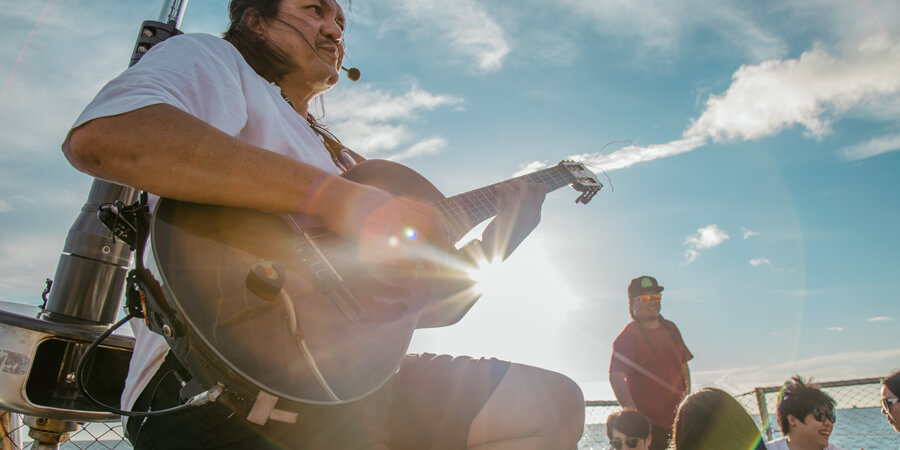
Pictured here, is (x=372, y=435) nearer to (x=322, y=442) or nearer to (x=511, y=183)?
(x=322, y=442)

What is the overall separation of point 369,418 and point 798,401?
5.12m

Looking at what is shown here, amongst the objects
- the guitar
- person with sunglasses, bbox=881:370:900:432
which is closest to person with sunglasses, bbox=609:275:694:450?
person with sunglasses, bbox=881:370:900:432

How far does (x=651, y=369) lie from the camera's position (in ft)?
17.3

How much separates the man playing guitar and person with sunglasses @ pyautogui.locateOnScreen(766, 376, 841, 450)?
180 inches

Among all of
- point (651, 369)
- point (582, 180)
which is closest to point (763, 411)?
point (651, 369)

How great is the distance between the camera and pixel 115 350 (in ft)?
5.51

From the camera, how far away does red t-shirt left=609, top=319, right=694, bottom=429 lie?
16.9ft

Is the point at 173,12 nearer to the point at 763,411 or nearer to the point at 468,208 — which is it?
the point at 468,208

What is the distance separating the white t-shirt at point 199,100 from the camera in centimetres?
107

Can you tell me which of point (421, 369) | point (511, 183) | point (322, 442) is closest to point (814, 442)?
point (511, 183)

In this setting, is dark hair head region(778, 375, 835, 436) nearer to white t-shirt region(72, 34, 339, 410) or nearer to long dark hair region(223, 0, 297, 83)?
white t-shirt region(72, 34, 339, 410)

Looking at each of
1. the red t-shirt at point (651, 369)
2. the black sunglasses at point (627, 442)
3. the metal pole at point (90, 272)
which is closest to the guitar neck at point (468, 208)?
the metal pole at point (90, 272)

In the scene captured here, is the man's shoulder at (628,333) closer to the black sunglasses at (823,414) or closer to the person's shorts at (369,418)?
the black sunglasses at (823,414)

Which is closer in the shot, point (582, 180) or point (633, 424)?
point (582, 180)
